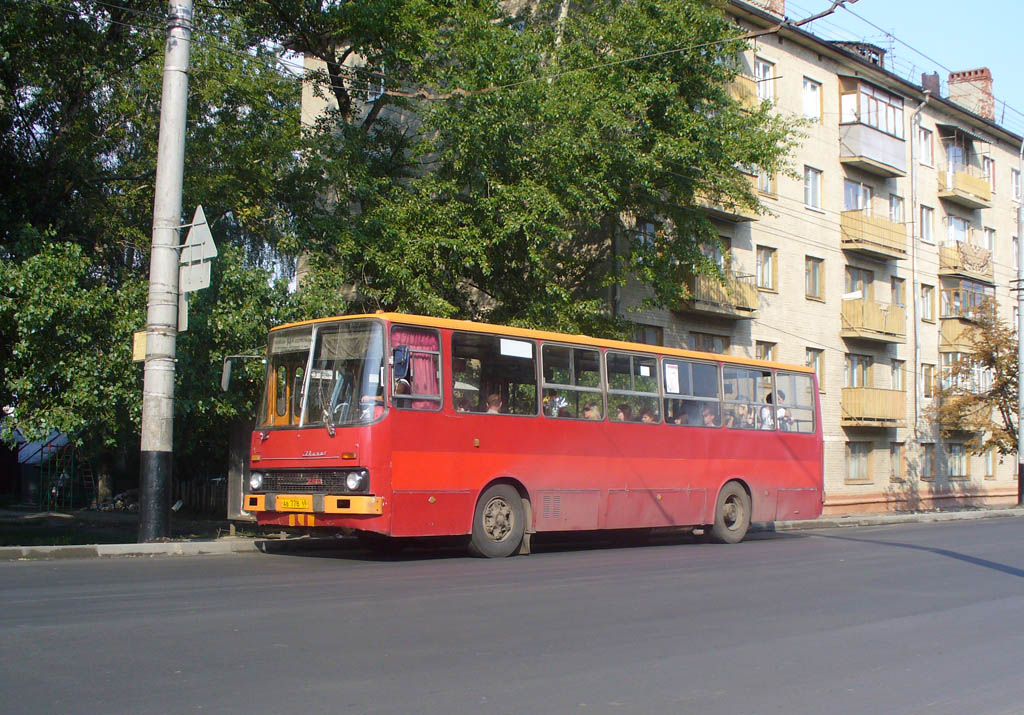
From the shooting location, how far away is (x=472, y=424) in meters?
14.4

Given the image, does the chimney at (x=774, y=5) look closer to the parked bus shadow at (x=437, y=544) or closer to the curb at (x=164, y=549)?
the parked bus shadow at (x=437, y=544)

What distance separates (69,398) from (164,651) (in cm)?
1005

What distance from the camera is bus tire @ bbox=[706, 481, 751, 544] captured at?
61.6ft

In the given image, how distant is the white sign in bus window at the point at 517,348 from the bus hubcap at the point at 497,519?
212cm

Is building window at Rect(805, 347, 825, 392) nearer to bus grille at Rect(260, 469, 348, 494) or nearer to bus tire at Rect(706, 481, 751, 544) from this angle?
bus tire at Rect(706, 481, 751, 544)

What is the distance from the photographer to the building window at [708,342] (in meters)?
31.6

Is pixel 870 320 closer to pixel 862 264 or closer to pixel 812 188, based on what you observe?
pixel 862 264

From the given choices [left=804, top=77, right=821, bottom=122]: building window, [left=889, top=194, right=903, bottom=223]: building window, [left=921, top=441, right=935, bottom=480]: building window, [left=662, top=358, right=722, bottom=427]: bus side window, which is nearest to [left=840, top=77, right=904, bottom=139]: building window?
[left=804, top=77, right=821, bottom=122]: building window

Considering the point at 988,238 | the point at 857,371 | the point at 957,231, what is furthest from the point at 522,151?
the point at 988,238

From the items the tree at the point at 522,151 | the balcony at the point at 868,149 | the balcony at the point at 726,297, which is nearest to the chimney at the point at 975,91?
the balcony at the point at 868,149

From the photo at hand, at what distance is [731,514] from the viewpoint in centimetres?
1919

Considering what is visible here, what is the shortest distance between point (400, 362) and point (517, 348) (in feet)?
7.94

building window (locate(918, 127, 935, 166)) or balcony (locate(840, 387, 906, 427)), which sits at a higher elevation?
building window (locate(918, 127, 935, 166))

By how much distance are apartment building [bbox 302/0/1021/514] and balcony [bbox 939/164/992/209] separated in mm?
84
